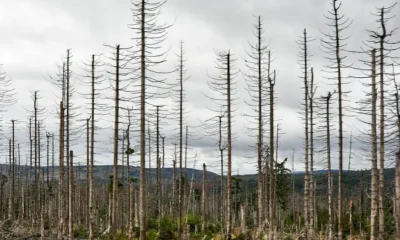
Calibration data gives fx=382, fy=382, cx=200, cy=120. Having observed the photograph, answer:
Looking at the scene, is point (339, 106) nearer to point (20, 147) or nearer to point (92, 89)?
point (92, 89)

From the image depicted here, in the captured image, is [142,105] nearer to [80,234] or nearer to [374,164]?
[374,164]

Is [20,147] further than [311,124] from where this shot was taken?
Yes

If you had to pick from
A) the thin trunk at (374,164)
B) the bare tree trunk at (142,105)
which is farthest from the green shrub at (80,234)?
the thin trunk at (374,164)

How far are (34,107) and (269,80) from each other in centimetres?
1677

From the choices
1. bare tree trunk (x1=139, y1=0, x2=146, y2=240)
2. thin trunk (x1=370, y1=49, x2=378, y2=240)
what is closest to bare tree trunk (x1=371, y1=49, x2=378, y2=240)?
thin trunk (x1=370, y1=49, x2=378, y2=240)

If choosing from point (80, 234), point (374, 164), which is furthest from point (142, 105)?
point (80, 234)

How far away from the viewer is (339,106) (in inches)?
768

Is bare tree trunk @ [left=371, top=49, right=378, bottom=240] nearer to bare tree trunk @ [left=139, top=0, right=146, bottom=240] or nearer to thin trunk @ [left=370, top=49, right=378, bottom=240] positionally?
thin trunk @ [left=370, top=49, right=378, bottom=240]

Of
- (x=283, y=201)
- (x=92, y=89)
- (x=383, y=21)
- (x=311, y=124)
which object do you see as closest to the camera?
(x=383, y=21)

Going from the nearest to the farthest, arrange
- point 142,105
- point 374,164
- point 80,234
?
1. point 142,105
2. point 374,164
3. point 80,234

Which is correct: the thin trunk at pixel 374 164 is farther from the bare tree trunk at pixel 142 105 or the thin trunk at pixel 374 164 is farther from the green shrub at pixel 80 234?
the green shrub at pixel 80 234

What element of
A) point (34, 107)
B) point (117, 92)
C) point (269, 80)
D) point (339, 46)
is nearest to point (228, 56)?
point (269, 80)

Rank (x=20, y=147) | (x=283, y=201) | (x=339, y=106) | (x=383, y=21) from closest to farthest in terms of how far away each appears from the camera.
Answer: (x=383, y=21) → (x=339, y=106) → (x=283, y=201) → (x=20, y=147)

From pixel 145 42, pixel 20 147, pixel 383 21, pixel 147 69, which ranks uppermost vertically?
pixel 383 21
